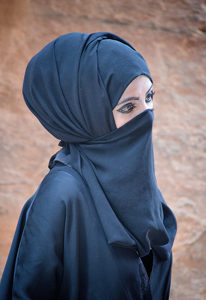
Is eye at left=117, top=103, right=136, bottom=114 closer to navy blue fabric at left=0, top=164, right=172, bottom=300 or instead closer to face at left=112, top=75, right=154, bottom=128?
face at left=112, top=75, right=154, bottom=128

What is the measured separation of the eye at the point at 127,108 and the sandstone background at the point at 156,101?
4.47ft

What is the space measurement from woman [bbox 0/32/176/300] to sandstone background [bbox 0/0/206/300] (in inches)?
48.9

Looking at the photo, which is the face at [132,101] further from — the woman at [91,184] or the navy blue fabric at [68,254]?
the navy blue fabric at [68,254]

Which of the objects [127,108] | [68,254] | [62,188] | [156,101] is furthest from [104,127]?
[156,101]

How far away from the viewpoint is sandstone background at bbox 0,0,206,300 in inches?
77.2

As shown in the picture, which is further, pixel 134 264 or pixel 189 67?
pixel 189 67

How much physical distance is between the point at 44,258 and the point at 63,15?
178 centimetres

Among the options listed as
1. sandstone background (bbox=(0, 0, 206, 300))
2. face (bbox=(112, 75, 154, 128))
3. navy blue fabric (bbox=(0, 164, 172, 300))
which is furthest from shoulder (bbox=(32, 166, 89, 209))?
sandstone background (bbox=(0, 0, 206, 300))

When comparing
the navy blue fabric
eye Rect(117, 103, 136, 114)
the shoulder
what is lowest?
the navy blue fabric

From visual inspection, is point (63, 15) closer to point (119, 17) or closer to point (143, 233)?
point (119, 17)

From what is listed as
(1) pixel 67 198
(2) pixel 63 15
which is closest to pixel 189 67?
(2) pixel 63 15

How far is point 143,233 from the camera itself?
2.45ft

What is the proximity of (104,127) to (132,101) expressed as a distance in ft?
0.32

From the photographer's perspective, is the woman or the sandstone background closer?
the woman
